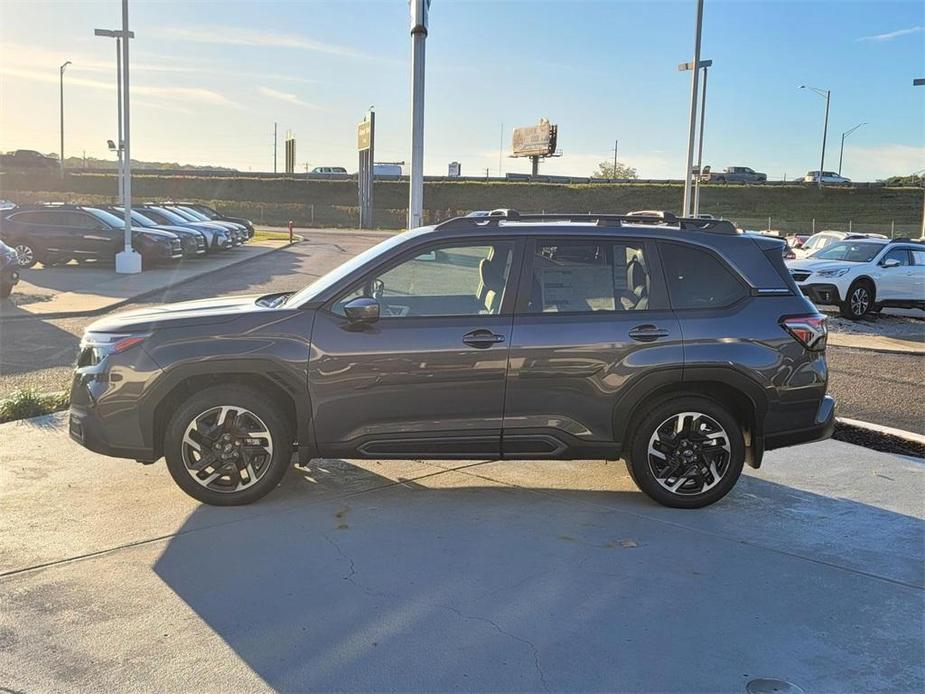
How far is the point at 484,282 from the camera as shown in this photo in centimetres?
512

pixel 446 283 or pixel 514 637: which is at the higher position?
pixel 446 283

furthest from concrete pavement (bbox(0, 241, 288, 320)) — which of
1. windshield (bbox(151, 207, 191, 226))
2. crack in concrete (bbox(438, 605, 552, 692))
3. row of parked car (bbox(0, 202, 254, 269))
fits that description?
crack in concrete (bbox(438, 605, 552, 692))

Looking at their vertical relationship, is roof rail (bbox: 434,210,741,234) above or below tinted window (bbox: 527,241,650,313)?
above

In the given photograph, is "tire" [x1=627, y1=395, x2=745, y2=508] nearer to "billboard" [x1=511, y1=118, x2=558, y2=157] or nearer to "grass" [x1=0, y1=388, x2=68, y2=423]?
"grass" [x1=0, y1=388, x2=68, y2=423]

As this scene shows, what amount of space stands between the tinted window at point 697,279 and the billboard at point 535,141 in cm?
8095

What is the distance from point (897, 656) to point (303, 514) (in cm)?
323

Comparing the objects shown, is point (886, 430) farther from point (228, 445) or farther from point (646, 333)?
point (228, 445)

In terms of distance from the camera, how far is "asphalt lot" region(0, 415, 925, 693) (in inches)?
129

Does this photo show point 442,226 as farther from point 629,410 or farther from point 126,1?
point 126,1

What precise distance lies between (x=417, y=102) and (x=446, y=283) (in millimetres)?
7196

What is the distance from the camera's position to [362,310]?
4.76m

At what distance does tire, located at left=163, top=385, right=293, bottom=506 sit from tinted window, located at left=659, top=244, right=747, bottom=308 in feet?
8.63

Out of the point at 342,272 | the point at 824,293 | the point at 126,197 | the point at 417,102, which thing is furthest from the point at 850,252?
the point at 126,197

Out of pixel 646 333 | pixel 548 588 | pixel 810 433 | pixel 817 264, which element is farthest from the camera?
pixel 817 264
